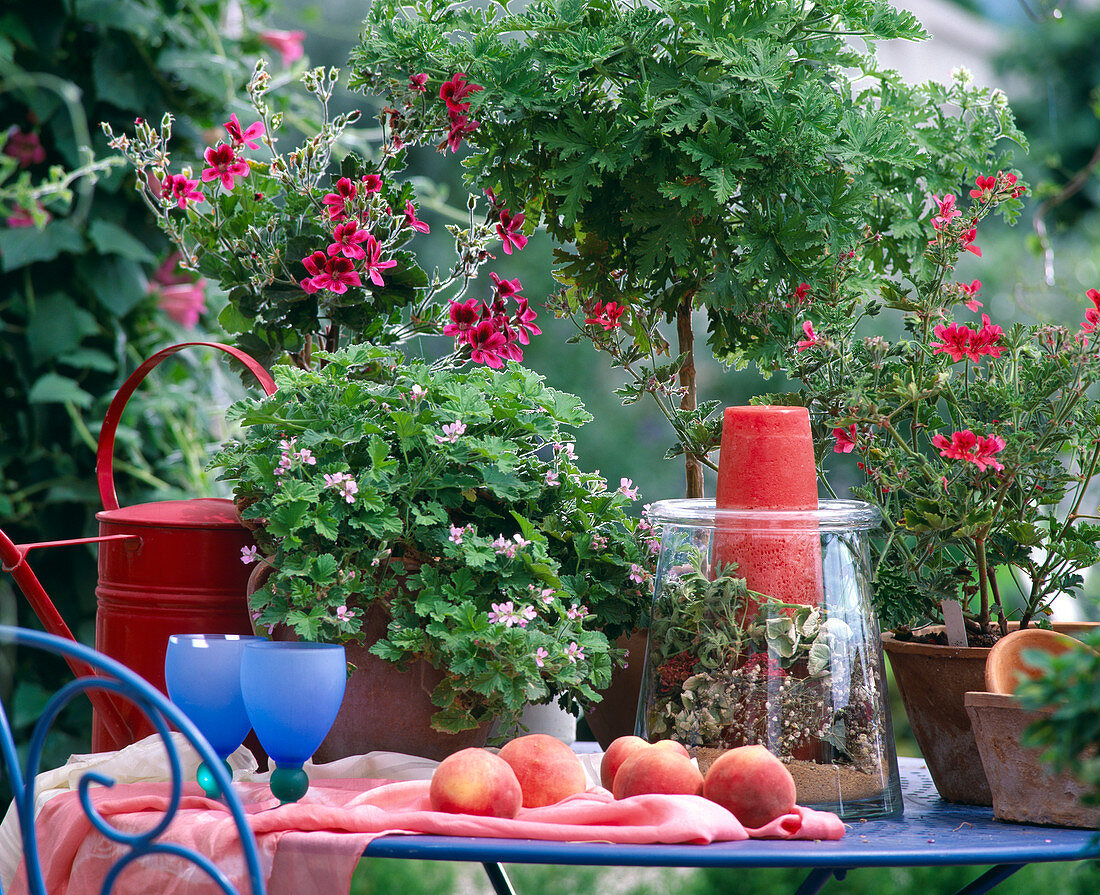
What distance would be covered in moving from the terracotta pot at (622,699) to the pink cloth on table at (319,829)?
0.32 metres

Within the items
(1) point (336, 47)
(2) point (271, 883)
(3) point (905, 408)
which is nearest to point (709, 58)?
(3) point (905, 408)

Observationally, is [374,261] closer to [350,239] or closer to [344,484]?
[350,239]

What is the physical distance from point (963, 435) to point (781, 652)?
28cm

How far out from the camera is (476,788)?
90 cm

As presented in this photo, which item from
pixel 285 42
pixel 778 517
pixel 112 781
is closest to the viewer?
pixel 112 781

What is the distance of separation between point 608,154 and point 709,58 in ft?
0.50

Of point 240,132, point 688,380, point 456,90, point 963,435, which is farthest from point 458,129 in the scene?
point 963,435

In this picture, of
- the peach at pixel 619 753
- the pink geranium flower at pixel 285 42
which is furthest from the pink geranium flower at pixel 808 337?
the pink geranium flower at pixel 285 42

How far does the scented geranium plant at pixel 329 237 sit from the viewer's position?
1.31 metres

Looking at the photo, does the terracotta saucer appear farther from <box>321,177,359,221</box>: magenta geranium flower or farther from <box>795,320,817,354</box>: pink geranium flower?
<box>321,177,359,221</box>: magenta geranium flower

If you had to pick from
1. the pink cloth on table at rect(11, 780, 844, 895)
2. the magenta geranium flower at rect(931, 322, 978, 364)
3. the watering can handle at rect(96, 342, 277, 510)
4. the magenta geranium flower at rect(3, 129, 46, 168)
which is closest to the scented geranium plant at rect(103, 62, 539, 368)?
the watering can handle at rect(96, 342, 277, 510)

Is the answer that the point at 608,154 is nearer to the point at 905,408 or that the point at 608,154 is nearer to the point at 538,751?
the point at 905,408

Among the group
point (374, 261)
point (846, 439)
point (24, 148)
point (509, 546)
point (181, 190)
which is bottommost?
point (509, 546)

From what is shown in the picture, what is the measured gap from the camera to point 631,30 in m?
1.20
